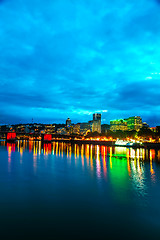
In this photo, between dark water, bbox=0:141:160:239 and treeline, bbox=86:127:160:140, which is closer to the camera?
dark water, bbox=0:141:160:239

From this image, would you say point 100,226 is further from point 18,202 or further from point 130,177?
point 130,177

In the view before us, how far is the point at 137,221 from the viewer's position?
36.9 ft

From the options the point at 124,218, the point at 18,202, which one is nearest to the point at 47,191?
the point at 18,202

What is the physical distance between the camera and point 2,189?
57.4ft

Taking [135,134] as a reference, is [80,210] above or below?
below

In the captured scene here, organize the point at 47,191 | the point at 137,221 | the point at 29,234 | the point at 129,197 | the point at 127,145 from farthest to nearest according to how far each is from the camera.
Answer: the point at 127,145 < the point at 47,191 < the point at 129,197 < the point at 137,221 < the point at 29,234

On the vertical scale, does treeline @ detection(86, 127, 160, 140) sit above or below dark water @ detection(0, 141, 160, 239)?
above

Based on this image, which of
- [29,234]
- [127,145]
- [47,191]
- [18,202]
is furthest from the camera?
[127,145]

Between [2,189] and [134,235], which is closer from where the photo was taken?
[134,235]

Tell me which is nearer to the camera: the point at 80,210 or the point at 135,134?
the point at 80,210

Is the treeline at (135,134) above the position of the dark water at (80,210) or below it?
above

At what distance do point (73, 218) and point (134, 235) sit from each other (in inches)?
133

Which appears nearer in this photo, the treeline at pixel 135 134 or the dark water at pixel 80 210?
the dark water at pixel 80 210

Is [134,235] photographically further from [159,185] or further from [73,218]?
[159,185]
